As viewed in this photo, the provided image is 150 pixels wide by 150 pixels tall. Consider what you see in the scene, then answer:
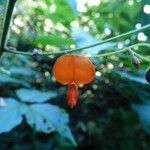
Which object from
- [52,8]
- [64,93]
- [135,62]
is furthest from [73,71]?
[64,93]

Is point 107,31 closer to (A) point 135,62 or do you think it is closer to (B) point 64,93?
(B) point 64,93

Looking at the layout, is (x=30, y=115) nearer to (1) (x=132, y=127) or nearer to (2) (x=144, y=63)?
(2) (x=144, y=63)

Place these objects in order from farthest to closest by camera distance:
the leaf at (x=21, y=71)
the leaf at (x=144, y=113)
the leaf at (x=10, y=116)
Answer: the leaf at (x=21, y=71), the leaf at (x=144, y=113), the leaf at (x=10, y=116)

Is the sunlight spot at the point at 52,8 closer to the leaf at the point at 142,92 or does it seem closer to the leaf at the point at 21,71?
the leaf at the point at 21,71

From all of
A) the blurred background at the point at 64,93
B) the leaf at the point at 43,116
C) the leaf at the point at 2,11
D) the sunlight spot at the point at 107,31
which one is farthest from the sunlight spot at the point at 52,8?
the leaf at the point at 2,11

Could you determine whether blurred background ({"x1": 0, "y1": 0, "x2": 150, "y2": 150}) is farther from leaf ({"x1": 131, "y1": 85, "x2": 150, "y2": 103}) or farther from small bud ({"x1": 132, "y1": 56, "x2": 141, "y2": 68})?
small bud ({"x1": 132, "y1": 56, "x2": 141, "y2": 68})

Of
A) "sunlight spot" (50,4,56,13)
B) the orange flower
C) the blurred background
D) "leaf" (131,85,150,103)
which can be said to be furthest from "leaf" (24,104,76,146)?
the orange flower

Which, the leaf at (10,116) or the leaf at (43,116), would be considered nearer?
the leaf at (10,116)
